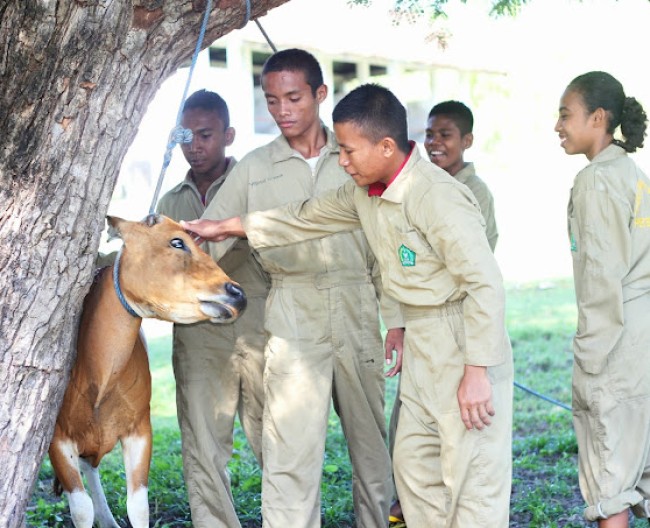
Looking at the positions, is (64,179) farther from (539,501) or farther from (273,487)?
(539,501)

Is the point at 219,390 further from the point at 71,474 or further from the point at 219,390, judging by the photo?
the point at 71,474

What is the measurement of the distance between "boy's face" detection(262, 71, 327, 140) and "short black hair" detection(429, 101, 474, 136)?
1637 mm

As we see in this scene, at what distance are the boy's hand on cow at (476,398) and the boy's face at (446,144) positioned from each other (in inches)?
107

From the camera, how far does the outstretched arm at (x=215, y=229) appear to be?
15.0 feet

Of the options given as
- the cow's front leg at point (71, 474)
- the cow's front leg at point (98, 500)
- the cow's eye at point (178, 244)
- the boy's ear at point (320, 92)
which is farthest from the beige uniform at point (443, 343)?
the cow's front leg at point (98, 500)

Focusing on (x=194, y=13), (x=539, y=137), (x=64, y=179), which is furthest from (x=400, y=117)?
(x=539, y=137)

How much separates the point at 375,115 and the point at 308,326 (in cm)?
114

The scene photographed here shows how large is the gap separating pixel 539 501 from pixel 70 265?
335 cm

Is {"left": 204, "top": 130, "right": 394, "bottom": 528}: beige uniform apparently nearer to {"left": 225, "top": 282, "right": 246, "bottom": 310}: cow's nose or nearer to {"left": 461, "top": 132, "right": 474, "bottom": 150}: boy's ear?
{"left": 225, "top": 282, "right": 246, "bottom": 310}: cow's nose

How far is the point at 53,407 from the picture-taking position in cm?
413

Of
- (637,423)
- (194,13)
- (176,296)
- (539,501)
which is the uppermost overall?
(194,13)

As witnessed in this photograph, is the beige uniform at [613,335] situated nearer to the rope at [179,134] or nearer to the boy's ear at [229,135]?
the rope at [179,134]

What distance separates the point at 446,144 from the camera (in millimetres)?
6387

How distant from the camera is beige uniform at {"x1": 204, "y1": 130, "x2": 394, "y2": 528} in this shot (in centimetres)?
464
